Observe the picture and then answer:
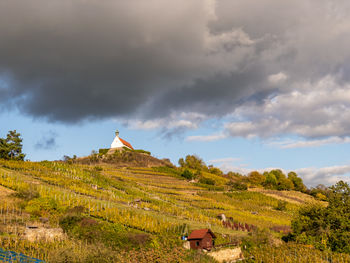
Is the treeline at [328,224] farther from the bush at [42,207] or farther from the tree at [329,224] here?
the bush at [42,207]

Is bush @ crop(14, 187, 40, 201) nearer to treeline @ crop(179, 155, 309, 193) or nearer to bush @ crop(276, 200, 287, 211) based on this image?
bush @ crop(276, 200, 287, 211)

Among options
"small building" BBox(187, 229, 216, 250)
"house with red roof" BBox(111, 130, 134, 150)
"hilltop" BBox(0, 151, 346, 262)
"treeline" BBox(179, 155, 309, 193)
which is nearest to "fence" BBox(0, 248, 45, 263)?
"hilltop" BBox(0, 151, 346, 262)

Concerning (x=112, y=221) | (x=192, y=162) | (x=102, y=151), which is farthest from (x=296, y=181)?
(x=112, y=221)

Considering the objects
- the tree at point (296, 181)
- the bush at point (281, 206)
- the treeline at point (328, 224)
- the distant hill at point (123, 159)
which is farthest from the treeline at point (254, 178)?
the treeline at point (328, 224)

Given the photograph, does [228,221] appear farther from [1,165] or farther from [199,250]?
[1,165]

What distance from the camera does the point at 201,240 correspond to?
30.4 metres

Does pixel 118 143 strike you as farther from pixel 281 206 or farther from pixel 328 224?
pixel 328 224

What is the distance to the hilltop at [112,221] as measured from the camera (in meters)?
24.2

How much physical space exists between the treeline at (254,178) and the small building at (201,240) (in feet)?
209

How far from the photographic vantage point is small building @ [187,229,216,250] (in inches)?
1195

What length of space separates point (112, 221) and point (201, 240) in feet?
38.6

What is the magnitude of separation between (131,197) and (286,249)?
107 feet

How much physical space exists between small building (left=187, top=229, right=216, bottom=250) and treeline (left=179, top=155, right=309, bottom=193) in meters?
63.6

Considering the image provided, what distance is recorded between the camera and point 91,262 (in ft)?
54.2
